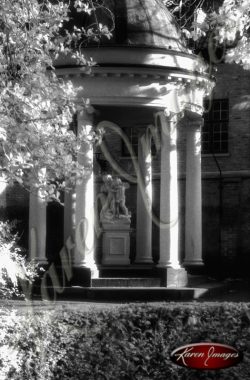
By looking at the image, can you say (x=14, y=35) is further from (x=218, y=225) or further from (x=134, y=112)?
(x=218, y=225)

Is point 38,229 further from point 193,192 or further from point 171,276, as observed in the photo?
point 193,192

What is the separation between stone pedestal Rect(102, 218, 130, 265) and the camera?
28.6 m

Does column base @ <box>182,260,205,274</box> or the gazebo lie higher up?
the gazebo

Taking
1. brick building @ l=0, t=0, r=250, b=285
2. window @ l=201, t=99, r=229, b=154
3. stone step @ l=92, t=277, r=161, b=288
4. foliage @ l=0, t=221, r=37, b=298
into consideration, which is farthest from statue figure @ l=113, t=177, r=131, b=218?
foliage @ l=0, t=221, r=37, b=298

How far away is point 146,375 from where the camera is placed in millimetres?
14914

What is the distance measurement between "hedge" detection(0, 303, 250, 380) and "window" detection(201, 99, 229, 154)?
70.2 feet

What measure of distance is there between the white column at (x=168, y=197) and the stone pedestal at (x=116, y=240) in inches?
82.8

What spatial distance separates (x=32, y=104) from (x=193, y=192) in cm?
1397

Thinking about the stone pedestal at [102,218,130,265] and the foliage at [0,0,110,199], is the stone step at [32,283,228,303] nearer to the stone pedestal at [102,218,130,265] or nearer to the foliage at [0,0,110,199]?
the stone pedestal at [102,218,130,265]

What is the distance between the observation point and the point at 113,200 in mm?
28656

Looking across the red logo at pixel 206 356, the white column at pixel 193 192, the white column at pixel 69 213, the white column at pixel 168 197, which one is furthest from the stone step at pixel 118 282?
the red logo at pixel 206 356

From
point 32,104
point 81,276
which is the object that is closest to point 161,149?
point 81,276

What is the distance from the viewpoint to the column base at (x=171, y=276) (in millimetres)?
26219

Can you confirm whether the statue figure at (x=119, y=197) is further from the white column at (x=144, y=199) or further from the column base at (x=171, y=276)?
the column base at (x=171, y=276)
